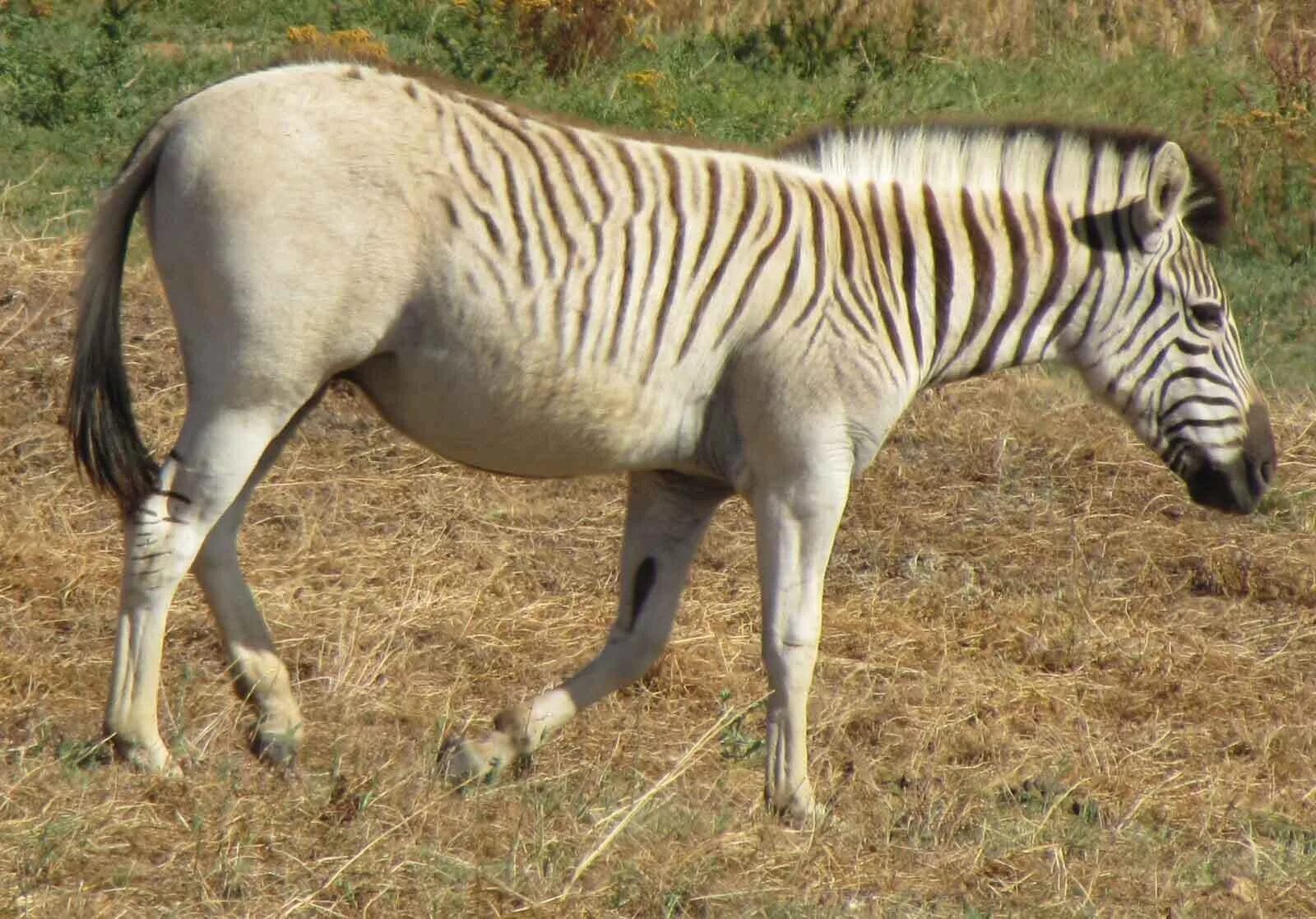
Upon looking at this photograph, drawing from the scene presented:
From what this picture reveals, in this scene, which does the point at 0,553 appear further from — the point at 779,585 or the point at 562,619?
the point at 779,585

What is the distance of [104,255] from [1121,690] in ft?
12.0

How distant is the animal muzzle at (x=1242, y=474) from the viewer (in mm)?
5395

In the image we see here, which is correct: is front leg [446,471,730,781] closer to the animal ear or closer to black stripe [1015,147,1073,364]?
black stripe [1015,147,1073,364]

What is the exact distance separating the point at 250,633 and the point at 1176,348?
9.12 feet

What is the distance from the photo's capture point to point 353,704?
213 inches

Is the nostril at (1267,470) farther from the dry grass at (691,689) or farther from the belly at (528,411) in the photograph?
the belly at (528,411)

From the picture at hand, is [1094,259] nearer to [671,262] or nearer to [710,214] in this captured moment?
[710,214]

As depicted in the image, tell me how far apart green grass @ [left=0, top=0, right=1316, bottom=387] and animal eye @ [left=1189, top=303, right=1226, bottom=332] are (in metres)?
3.91

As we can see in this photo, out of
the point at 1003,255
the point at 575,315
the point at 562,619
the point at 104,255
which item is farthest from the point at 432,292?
the point at 562,619

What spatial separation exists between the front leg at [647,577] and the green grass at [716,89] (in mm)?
4701

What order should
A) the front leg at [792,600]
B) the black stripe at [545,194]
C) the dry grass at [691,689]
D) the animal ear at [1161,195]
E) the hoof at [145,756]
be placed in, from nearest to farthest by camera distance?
1. the dry grass at [691,689]
2. the hoof at [145,756]
3. the black stripe at [545,194]
4. the front leg at [792,600]
5. the animal ear at [1161,195]

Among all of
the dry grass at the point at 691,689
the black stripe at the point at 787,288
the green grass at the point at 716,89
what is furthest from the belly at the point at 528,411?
the green grass at the point at 716,89

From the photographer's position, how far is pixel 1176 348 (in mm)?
5309

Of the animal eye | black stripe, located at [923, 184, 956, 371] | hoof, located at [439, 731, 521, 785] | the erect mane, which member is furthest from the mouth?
hoof, located at [439, 731, 521, 785]
